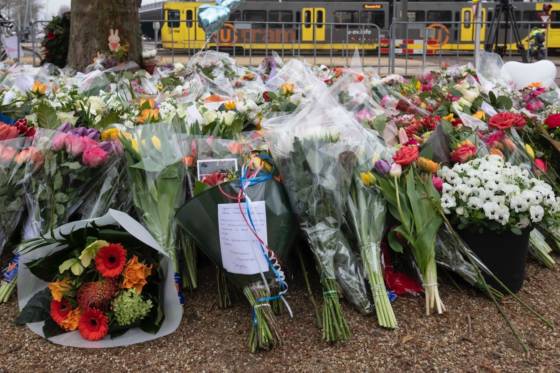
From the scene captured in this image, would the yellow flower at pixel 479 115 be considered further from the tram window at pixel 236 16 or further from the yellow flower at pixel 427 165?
the tram window at pixel 236 16

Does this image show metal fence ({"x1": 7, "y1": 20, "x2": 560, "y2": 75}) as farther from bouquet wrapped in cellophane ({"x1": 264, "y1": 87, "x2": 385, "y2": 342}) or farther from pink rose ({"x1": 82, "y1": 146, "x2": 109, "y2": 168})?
pink rose ({"x1": 82, "y1": 146, "x2": 109, "y2": 168})

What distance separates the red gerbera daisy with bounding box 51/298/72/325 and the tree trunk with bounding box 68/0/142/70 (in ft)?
15.3

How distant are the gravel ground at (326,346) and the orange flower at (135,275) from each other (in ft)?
0.77

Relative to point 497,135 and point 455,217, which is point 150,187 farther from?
point 497,135

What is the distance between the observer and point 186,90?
496cm

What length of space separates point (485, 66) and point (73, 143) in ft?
13.3

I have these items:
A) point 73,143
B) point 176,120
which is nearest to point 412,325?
point 176,120

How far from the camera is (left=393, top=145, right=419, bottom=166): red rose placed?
271 cm

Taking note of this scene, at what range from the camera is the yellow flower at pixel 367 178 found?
266 cm

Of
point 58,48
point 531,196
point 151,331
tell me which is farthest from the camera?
point 58,48

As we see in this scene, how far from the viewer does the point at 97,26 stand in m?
6.48

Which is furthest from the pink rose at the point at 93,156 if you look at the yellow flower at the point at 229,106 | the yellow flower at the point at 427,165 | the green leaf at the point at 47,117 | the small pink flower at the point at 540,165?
the small pink flower at the point at 540,165

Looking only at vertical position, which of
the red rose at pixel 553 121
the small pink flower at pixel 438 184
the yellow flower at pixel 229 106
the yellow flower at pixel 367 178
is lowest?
the small pink flower at pixel 438 184

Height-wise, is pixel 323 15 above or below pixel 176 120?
above
